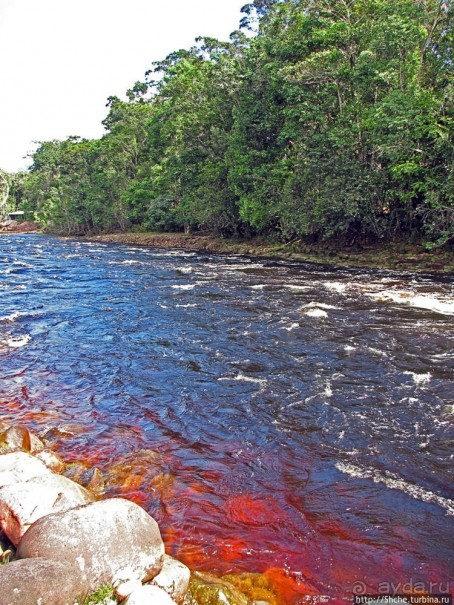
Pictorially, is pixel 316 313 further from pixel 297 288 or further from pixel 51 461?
Answer: pixel 51 461

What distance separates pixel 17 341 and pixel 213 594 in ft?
36.4

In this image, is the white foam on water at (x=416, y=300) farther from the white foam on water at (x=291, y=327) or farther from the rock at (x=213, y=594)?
the rock at (x=213, y=594)

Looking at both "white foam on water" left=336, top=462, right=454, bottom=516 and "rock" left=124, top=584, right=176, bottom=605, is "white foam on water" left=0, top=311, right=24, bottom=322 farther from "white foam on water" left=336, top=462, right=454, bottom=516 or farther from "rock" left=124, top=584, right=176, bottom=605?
"rock" left=124, top=584, right=176, bottom=605

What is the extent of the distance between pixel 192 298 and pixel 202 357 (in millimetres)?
7435

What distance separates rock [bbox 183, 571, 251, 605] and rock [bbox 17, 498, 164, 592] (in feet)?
1.31

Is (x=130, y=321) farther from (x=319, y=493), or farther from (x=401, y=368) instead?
(x=319, y=493)

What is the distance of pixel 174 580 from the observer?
4.37 meters

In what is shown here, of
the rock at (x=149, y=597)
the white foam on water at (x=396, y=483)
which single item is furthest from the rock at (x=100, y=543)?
the white foam on water at (x=396, y=483)

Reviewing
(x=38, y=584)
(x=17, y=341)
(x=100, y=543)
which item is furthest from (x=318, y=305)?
(x=38, y=584)

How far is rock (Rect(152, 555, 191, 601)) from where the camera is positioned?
169 inches

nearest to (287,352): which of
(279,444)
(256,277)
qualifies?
(279,444)

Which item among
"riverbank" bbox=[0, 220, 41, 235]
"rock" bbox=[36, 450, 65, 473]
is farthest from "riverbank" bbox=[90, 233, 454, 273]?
"riverbank" bbox=[0, 220, 41, 235]

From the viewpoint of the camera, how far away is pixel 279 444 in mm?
7293

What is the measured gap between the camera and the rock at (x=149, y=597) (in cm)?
383
